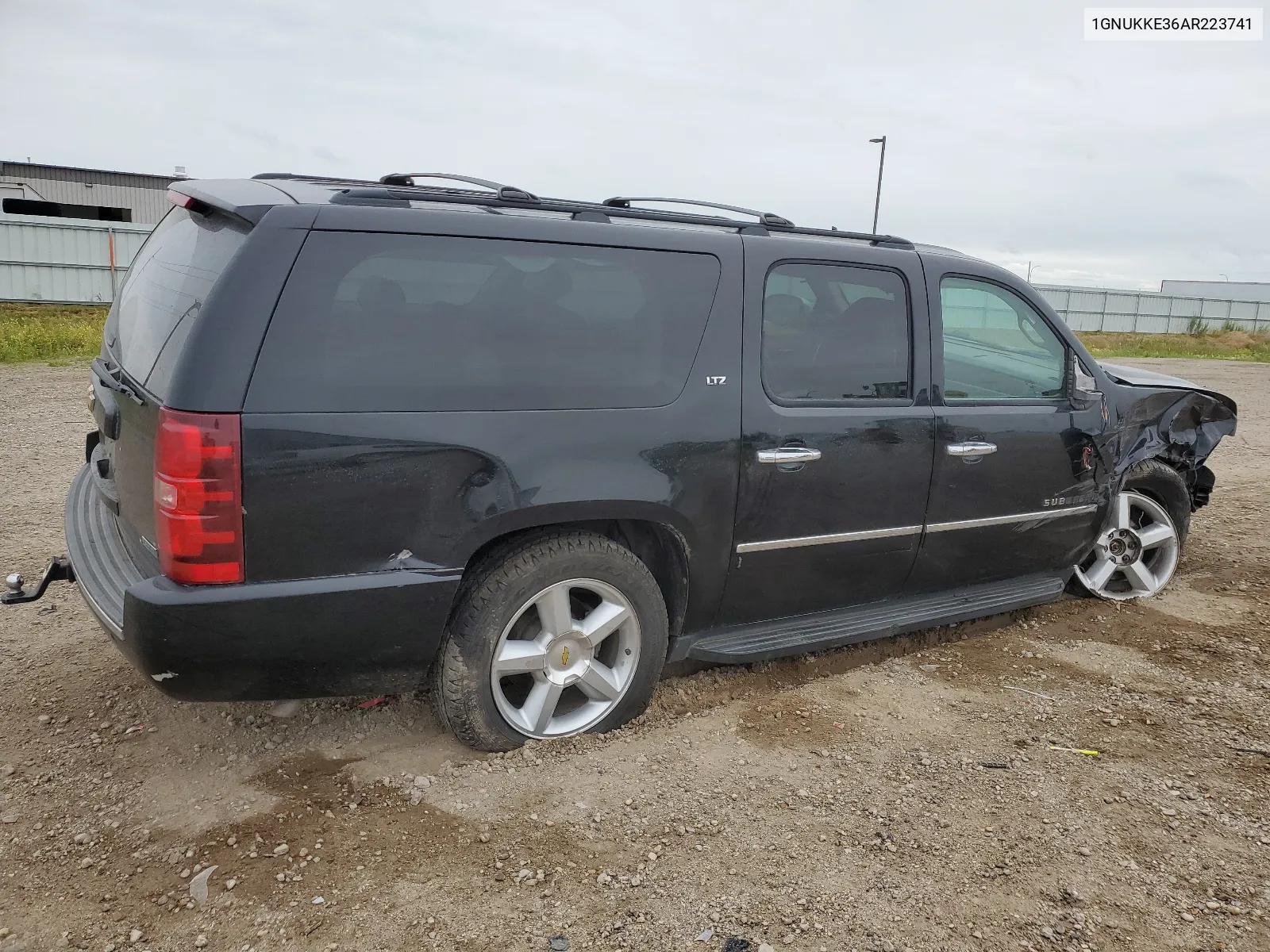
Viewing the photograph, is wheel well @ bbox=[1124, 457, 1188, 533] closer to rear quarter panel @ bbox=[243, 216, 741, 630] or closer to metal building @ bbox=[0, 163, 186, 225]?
rear quarter panel @ bbox=[243, 216, 741, 630]

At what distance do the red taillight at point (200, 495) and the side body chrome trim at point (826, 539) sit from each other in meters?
1.73

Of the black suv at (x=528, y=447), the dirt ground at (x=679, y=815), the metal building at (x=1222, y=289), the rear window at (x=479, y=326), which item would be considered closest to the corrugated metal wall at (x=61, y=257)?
the dirt ground at (x=679, y=815)

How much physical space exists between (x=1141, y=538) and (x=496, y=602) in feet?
12.5

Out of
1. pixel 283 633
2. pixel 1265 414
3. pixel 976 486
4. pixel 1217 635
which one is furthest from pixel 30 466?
pixel 1265 414

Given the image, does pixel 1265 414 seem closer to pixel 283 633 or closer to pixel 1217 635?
pixel 1217 635

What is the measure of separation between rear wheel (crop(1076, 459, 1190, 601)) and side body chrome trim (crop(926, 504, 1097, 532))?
54 centimetres

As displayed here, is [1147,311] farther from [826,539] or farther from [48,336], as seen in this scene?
[826,539]

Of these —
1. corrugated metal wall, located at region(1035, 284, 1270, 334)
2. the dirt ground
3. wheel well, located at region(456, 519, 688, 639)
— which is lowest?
the dirt ground

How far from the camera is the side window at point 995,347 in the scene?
4.05m

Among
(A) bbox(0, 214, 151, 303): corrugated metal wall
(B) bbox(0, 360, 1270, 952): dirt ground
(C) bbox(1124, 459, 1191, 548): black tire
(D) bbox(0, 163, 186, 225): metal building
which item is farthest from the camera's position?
(D) bbox(0, 163, 186, 225): metal building

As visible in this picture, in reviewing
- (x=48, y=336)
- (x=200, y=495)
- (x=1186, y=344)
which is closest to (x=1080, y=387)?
(x=200, y=495)

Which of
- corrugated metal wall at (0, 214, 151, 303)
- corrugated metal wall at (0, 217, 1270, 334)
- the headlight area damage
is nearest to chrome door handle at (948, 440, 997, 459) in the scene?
the headlight area damage

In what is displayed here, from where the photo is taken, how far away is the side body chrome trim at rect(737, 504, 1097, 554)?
3.58 meters

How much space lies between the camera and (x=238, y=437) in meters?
2.58
